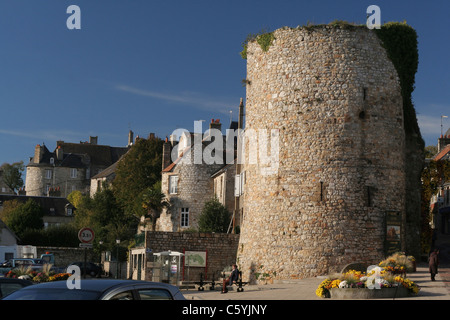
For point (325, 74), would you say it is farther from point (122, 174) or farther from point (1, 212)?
point (1, 212)

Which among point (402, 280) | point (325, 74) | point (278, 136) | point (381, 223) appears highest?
point (325, 74)

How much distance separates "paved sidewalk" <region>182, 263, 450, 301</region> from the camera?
18.7 meters

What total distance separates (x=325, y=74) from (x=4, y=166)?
96.9 meters

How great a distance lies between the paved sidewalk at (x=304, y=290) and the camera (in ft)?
61.2

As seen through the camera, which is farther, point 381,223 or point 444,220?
point 444,220

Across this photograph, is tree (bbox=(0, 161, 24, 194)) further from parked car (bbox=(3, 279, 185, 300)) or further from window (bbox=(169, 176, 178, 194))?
parked car (bbox=(3, 279, 185, 300))

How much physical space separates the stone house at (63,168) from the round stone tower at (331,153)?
72.0m

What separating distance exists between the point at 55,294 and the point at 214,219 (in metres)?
35.7

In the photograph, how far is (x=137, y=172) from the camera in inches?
2361

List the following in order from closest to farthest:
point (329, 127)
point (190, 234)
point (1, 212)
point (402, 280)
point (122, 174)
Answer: point (402, 280) < point (329, 127) < point (190, 234) < point (122, 174) < point (1, 212)

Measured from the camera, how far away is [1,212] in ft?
221

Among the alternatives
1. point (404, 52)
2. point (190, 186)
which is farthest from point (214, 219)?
point (404, 52)

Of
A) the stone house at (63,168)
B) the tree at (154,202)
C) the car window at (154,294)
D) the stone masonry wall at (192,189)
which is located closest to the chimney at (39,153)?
the stone house at (63,168)

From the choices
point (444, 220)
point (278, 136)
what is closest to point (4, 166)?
point (444, 220)
